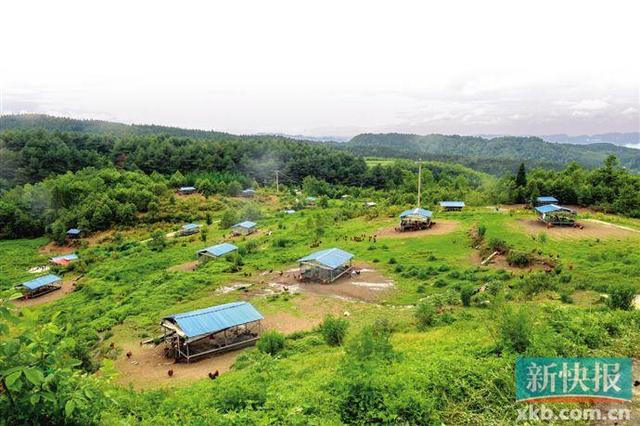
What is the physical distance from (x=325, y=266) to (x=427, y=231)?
14606 millimetres

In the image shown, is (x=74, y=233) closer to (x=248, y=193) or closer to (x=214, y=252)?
(x=214, y=252)

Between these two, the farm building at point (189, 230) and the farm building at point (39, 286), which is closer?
the farm building at point (39, 286)

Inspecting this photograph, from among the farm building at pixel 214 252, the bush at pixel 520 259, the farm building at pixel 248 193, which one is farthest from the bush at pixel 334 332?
the farm building at pixel 248 193

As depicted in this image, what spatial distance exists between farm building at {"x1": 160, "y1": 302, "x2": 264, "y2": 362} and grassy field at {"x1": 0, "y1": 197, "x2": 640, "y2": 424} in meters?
0.99

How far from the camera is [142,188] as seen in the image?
65.1 m

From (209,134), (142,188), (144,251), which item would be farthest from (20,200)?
(209,134)

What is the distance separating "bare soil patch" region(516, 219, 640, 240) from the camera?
3107cm

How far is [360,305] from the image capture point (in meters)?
22.4

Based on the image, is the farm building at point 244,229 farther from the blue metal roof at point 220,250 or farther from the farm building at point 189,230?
the blue metal roof at point 220,250

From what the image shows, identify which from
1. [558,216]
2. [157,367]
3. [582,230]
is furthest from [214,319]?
[558,216]

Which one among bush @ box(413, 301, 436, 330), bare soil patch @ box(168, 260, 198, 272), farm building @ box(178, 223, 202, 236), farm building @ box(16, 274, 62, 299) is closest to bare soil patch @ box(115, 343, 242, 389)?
bush @ box(413, 301, 436, 330)

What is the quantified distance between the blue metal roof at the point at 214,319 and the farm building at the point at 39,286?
22636 millimetres

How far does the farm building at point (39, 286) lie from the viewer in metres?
33.5

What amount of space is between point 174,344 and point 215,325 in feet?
7.18
